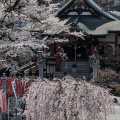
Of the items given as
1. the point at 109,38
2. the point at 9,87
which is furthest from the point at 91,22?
the point at 9,87

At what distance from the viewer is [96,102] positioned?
Answer: 946 cm

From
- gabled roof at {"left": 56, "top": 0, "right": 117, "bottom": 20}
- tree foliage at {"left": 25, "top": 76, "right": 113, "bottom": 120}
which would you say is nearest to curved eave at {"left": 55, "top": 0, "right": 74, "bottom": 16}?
gabled roof at {"left": 56, "top": 0, "right": 117, "bottom": 20}

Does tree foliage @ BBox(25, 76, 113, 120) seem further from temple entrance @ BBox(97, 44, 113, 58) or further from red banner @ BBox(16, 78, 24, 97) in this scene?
temple entrance @ BBox(97, 44, 113, 58)

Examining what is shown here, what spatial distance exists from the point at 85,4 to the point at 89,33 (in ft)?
13.3

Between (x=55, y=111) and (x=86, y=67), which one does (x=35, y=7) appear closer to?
(x=86, y=67)

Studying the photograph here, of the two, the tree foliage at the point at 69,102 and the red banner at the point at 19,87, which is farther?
the red banner at the point at 19,87

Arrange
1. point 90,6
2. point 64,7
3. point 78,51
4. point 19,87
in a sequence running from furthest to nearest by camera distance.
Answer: point 78,51 → point 64,7 → point 90,6 → point 19,87

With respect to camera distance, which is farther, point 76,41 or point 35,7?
point 76,41

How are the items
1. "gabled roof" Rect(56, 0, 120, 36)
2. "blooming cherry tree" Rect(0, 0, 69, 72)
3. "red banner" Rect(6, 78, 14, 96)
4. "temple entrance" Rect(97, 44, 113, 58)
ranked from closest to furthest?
"red banner" Rect(6, 78, 14, 96), "blooming cherry tree" Rect(0, 0, 69, 72), "gabled roof" Rect(56, 0, 120, 36), "temple entrance" Rect(97, 44, 113, 58)

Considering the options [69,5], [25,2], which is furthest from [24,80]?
[69,5]

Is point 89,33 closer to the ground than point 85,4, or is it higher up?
closer to the ground

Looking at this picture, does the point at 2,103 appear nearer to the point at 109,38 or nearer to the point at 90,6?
the point at 109,38

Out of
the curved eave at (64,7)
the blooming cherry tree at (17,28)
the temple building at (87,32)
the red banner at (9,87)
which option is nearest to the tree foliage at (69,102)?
the red banner at (9,87)

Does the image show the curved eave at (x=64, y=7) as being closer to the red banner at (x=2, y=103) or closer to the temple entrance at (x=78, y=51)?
the temple entrance at (x=78, y=51)
